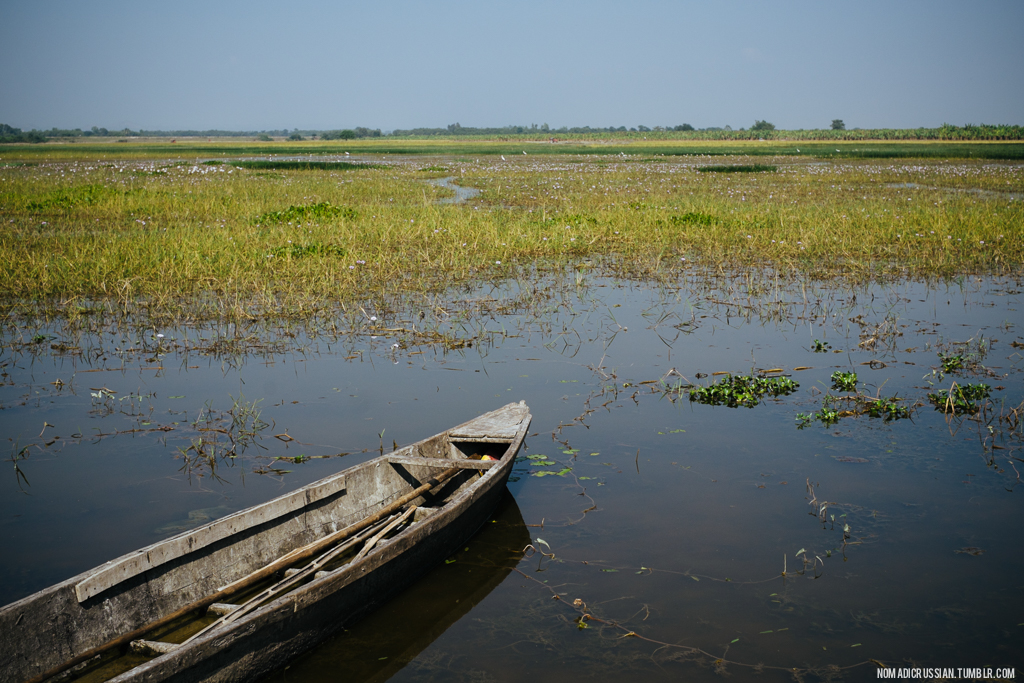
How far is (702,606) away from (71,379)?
21.4 ft

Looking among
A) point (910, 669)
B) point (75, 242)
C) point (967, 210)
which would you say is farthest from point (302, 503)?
point (967, 210)

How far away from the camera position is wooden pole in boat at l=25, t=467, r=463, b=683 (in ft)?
10.9

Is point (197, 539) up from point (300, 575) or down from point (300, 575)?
up

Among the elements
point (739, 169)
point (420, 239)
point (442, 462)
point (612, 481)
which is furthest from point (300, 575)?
point (739, 169)

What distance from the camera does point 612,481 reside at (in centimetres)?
554

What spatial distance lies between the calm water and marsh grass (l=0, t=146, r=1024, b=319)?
1.91m

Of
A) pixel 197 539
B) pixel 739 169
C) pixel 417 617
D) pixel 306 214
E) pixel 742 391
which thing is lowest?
pixel 417 617

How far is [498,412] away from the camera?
19.7 ft

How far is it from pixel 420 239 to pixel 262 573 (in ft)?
33.8

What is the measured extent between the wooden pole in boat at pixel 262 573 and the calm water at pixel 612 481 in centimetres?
52

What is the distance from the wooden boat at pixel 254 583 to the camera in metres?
3.20

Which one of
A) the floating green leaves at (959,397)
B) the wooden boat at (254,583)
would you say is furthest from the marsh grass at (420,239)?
the wooden boat at (254,583)

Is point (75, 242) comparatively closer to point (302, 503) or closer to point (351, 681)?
point (302, 503)

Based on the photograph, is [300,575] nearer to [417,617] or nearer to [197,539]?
[197,539]
